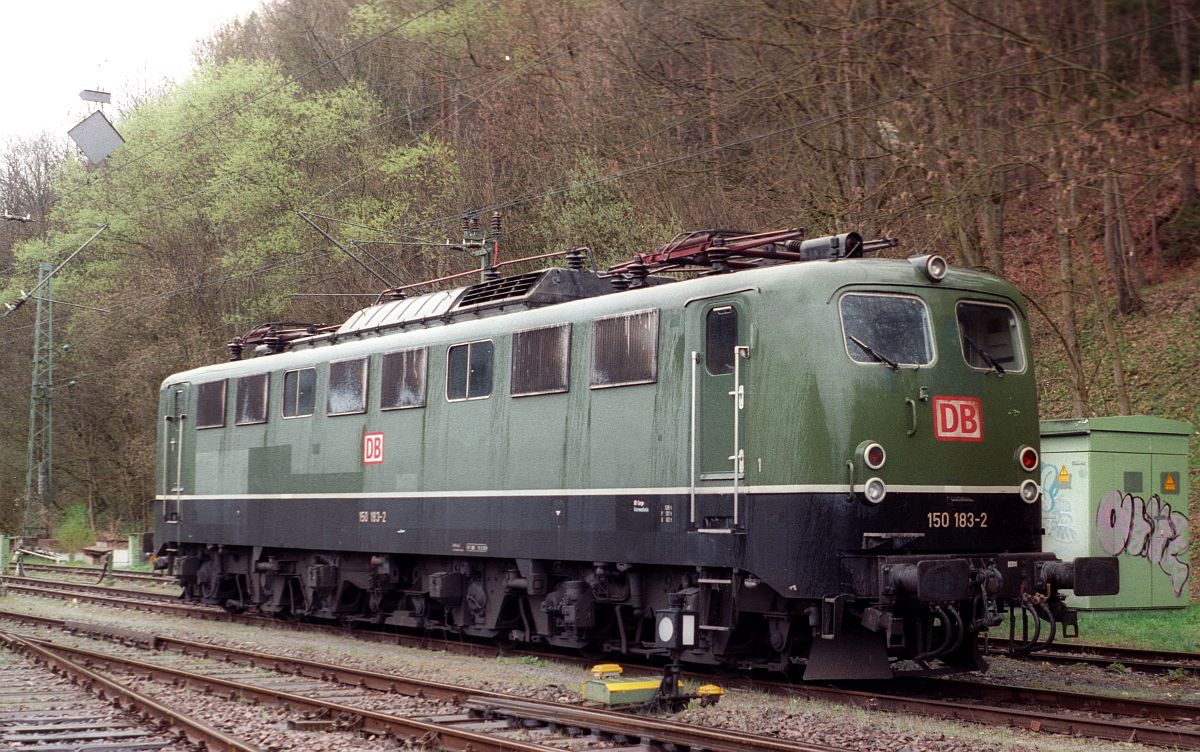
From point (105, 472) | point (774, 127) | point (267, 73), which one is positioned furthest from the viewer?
point (105, 472)

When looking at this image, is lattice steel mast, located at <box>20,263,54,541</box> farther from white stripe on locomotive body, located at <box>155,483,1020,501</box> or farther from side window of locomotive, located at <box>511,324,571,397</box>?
side window of locomotive, located at <box>511,324,571,397</box>

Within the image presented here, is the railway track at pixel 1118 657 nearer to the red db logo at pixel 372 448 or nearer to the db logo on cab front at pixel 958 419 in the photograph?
the db logo on cab front at pixel 958 419

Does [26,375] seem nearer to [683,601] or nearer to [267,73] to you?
[267,73]

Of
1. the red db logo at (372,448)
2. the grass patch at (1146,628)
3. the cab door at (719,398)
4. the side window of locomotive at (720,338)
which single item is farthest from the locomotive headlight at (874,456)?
the red db logo at (372,448)

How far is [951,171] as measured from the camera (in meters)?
20.5

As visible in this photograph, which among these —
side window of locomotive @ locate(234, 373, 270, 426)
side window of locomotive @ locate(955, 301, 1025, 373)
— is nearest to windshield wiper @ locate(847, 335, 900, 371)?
side window of locomotive @ locate(955, 301, 1025, 373)

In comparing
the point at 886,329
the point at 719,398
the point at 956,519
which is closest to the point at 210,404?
the point at 719,398

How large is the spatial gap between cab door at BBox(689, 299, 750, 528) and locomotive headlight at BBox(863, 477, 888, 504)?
1.14 m

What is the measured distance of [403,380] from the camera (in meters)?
16.5

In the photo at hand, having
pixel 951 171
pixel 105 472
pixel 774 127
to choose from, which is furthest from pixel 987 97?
pixel 105 472

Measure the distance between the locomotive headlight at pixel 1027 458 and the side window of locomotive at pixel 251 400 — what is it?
38.8ft

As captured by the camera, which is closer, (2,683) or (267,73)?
(2,683)

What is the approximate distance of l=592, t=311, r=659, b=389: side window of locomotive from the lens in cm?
1266

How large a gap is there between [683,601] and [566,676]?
1.94 metres
